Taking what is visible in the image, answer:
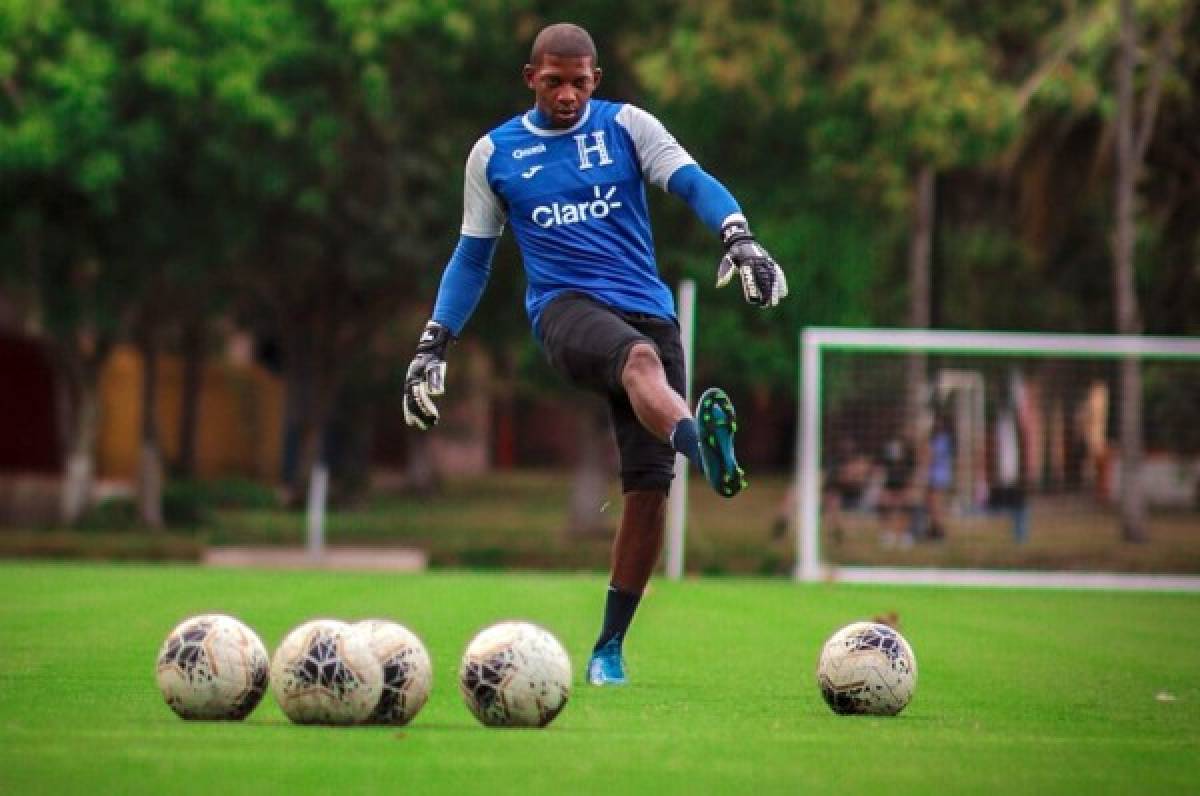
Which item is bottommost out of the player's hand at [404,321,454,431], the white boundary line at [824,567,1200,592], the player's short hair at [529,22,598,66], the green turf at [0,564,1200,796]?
the green turf at [0,564,1200,796]

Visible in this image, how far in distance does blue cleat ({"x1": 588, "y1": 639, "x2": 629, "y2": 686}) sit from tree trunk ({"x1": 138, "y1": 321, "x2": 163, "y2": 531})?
975 inches

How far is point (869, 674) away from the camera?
8.32 meters

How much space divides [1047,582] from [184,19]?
13.6 meters

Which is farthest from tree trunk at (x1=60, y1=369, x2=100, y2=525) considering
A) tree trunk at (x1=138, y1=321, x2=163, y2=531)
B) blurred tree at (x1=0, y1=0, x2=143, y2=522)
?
tree trunk at (x1=138, y1=321, x2=163, y2=531)

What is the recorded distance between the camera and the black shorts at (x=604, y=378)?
921cm

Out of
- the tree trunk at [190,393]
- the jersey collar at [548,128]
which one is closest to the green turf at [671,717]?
the jersey collar at [548,128]

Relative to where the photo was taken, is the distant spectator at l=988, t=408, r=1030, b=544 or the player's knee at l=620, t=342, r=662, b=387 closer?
the player's knee at l=620, t=342, r=662, b=387

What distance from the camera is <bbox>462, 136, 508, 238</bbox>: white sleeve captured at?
9.62 meters

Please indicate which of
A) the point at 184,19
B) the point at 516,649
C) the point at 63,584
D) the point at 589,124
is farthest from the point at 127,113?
the point at 516,649

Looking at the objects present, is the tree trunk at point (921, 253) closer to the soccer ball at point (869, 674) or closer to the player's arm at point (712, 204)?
the player's arm at point (712, 204)

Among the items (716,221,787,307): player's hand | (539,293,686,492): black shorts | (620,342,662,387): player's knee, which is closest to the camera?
(716,221,787,307): player's hand

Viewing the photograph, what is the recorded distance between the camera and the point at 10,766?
21.1 ft

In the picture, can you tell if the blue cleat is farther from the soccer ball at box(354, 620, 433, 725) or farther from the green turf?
the soccer ball at box(354, 620, 433, 725)

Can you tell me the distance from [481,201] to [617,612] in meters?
1.85
